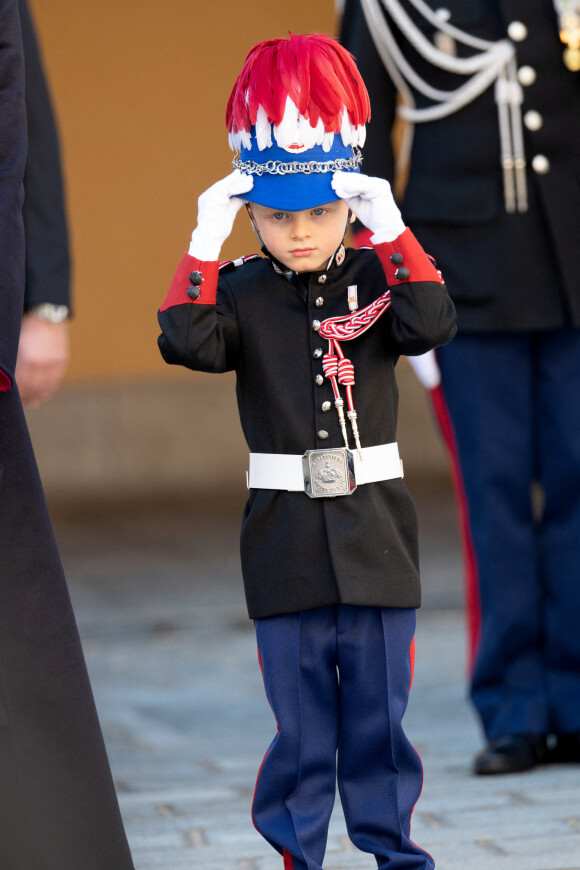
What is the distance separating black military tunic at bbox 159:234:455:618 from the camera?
216cm

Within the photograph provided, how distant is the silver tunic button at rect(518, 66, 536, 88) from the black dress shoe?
1.39 m

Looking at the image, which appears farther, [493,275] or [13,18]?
[493,275]

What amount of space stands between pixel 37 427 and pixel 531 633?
18.7 feet

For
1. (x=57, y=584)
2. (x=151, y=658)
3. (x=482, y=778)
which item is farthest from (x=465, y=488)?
(x=151, y=658)

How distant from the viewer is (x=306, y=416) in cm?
222

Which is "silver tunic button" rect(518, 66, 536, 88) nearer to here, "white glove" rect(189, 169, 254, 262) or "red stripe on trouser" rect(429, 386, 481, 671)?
"red stripe on trouser" rect(429, 386, 481, 671)

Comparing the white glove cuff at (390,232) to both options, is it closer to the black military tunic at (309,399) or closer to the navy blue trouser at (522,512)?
the black military tunic at (309,399)

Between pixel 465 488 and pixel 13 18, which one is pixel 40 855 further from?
pixel 465 488

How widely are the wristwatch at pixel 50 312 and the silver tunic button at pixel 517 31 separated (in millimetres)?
1231

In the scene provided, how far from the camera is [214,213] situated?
2174 millimetres

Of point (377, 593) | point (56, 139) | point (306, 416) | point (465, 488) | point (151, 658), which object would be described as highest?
point (56, 139)

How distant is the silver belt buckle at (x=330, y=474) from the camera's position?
2184mm

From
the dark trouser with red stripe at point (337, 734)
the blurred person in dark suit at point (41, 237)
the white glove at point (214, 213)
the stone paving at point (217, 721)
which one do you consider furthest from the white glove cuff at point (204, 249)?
the stone paving at point (217, 721)

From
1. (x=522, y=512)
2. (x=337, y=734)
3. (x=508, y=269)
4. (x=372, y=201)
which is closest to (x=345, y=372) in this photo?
(x=372, y=201)
